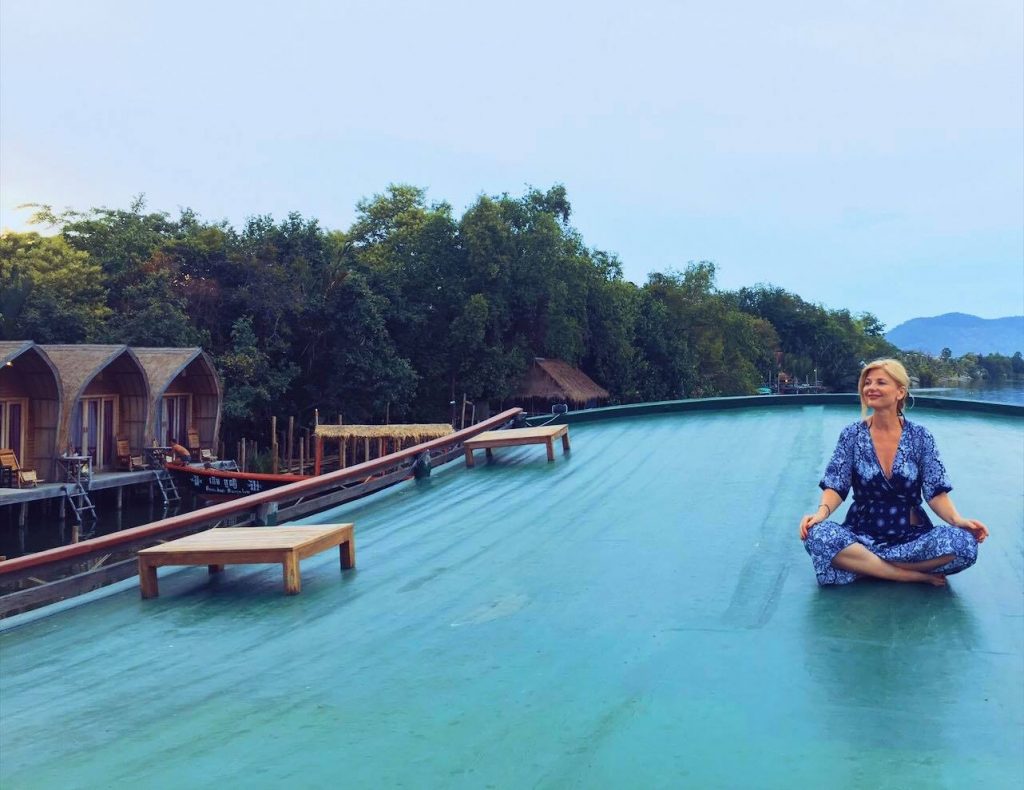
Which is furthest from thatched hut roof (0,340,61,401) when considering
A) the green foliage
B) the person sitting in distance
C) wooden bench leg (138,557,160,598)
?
wooden bench leg (138,557,160,598)

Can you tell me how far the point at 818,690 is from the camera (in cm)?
304

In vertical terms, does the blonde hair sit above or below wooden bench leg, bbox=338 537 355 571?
above

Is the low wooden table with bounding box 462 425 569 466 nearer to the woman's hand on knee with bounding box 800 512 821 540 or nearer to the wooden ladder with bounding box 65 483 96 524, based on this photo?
the woman's hand on knee with bounding box 800 512 821 540

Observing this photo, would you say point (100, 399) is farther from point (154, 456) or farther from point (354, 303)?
point (354, 303)

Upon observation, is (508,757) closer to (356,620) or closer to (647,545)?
(356,620)

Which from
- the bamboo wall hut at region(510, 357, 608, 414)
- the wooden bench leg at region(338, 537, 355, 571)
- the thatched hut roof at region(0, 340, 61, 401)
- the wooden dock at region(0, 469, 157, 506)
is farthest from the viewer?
the bamboo wall hut at region(510, 357, 608, 414)

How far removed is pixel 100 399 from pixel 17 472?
3291 mm

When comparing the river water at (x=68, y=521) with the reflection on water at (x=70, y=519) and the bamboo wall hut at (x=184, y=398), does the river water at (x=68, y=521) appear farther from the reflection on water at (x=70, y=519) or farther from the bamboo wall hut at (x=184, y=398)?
the bamboo wall hut at (x=184, y=398)

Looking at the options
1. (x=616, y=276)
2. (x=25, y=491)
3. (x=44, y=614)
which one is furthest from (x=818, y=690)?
(x=616, y=276)

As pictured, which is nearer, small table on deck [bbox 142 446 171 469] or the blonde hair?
the blonde hair

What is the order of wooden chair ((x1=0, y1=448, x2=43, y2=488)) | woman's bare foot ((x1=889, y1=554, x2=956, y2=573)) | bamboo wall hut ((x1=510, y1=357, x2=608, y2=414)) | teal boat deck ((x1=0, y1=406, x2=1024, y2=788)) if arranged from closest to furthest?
teal boat deck ((x1=0, y1=406, x2=1024, y2=788)) < woman's bare foot ((x1=889, y1=554, x2=956, y2=573)) < wooden chair ((x1=0, y1=448, x2=43, y2=488)) < bamboo wall hut ((x1=510, y1=357, x2=608, y2=414))

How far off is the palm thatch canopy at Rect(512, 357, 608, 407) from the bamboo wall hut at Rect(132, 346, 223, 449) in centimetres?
1053

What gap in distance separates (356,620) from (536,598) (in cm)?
82

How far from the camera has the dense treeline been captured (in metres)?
24.6
